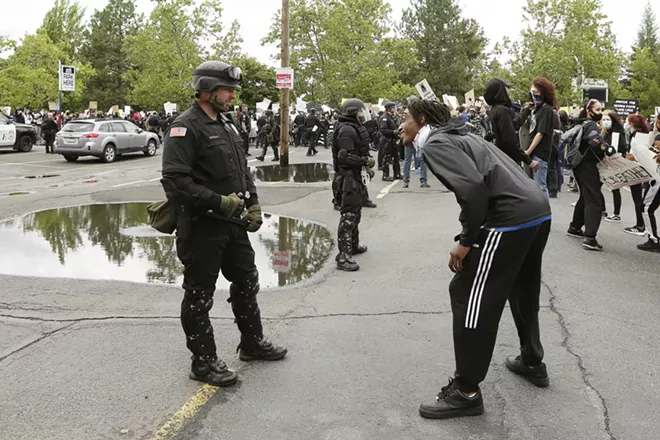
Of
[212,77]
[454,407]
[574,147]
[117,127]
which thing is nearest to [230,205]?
[212,77]

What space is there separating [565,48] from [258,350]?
125 feet

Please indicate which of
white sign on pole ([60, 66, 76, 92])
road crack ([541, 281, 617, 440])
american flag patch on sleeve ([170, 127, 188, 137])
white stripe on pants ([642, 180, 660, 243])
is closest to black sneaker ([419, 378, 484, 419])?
road crack ([541, 281, 617, 440])

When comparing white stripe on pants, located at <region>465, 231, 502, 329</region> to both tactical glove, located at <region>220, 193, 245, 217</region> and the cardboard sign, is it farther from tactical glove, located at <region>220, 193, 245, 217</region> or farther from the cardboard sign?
the cardboard sign

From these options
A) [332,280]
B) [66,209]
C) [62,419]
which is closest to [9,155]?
[66,209]

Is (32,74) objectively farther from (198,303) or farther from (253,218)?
(198,303)

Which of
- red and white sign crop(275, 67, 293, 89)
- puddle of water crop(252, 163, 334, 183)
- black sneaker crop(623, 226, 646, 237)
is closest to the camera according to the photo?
black sneaker crop(623, 226, 646, 237)

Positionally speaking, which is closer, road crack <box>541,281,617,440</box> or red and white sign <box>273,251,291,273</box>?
road crack <box>541,281,617,440</box>

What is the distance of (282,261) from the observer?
7.15 metres

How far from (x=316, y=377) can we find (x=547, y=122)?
18.9 ft

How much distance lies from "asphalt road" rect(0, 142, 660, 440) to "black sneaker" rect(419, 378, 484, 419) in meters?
0.05

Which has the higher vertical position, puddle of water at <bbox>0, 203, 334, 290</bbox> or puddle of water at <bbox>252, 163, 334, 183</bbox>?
puddle of water at <bbox>252, 163, 334, 183</bbox>

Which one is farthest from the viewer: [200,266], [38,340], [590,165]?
[590,165]

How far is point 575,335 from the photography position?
467 centimetres

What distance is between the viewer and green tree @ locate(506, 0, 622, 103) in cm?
3659
